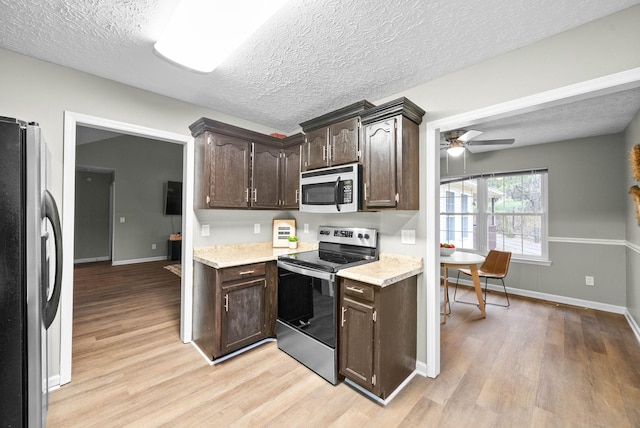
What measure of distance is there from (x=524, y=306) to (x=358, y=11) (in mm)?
4403

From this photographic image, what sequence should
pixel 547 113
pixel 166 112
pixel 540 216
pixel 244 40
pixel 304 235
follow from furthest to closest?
pixel 540 216 → pixel 304 235 → pixel 547 113 → pixel 166 112 → pixel 244 40

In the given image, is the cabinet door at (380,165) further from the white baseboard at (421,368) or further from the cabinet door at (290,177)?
the white baseboard at (421,368)

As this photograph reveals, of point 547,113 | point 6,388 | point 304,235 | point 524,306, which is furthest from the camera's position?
point 524,306

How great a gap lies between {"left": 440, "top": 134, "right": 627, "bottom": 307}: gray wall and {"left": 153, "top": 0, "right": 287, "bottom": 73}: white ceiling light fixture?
467 centimetres

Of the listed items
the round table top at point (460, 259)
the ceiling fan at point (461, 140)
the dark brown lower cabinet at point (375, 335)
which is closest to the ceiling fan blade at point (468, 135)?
the ceiling fan at point (461, 140)

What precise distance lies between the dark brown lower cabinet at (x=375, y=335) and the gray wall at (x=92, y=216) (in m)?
7.53

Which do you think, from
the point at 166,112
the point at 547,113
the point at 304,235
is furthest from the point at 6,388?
the point at 547,113

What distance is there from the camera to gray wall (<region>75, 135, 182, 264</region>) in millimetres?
6387

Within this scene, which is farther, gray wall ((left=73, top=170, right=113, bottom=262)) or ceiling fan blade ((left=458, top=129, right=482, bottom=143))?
gray wall ((left=73, top=170, right=113, bottom=262))

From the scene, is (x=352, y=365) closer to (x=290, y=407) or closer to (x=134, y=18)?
(x=290, y=407)

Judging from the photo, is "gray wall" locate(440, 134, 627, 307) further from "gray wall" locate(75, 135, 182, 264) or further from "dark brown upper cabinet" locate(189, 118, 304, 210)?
"gray wall" locate(75, 135, 182, 264)

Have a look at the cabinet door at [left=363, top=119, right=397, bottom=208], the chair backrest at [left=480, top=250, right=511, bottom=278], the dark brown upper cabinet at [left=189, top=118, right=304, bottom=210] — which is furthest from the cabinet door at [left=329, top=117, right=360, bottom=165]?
the chair backrest at [left=480, top=250, right=511, bottom=278]

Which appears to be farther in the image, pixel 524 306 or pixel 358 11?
pixel 524 306

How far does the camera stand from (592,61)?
1.58m
